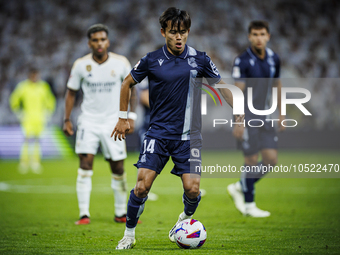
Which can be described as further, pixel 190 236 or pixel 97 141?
pixel 97 141

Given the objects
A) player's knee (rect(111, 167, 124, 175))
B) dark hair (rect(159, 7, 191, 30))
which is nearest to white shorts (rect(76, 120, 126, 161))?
player's knee (rect(111, 167, 124, 175))

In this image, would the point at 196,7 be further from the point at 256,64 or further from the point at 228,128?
Answer: the point at 256,64

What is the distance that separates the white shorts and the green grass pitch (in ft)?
3.08

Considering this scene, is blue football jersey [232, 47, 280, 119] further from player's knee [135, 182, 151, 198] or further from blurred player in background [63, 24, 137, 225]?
player's knee [135, 182, 151, 198]

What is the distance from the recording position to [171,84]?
16.6 ft

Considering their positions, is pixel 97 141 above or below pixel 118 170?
above

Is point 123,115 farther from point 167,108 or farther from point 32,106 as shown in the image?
point 32,106

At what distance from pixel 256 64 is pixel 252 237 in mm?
2743

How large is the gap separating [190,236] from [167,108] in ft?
4.15

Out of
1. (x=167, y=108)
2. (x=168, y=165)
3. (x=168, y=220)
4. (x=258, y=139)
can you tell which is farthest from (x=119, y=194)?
(x=168, y=165)

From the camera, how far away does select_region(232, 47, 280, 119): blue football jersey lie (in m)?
7.32

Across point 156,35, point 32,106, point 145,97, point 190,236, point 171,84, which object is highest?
point 156,35

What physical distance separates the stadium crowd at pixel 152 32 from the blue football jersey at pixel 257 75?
625 inches

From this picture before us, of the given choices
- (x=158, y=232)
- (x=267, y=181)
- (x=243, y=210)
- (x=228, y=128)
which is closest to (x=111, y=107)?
(x=158, y=232)
